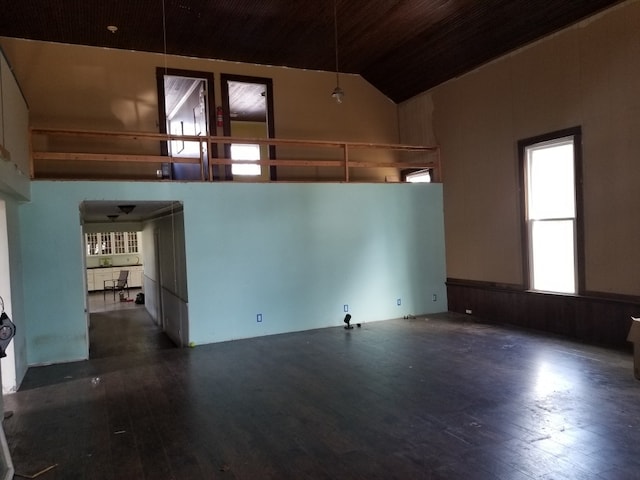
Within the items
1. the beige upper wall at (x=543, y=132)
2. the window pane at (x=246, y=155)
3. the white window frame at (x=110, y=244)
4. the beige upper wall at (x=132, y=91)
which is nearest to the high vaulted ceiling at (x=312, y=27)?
the beige upper wall at (x=132, y=91)

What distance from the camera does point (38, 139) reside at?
287 inches

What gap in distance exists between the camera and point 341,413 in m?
3.97

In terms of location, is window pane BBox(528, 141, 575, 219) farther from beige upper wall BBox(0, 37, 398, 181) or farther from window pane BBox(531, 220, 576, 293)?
beige upper wall BBox(0, 37, 398, 181)

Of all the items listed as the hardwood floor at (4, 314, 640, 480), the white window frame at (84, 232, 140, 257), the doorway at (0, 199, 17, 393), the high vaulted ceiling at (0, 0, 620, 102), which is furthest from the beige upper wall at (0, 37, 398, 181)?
the white window frame at (84, 232, 140, 257)

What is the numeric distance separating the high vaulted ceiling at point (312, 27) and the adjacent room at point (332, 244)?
0.15ft

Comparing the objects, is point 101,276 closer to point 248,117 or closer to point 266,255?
point 248,117

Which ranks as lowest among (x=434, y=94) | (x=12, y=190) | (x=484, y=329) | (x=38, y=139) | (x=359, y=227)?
(x=484, y=329)

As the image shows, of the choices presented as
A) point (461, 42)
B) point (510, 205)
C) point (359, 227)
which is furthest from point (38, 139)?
point (510, 205)

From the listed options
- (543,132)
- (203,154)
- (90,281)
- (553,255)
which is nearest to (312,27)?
(203,154)

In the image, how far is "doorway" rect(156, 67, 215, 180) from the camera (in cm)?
814

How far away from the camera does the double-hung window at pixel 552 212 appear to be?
245 inches

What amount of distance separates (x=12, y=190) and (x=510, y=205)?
261 inches

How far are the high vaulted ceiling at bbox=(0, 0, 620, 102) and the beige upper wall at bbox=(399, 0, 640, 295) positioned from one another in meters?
0.36

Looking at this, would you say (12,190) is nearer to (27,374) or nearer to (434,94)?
(27,374)
